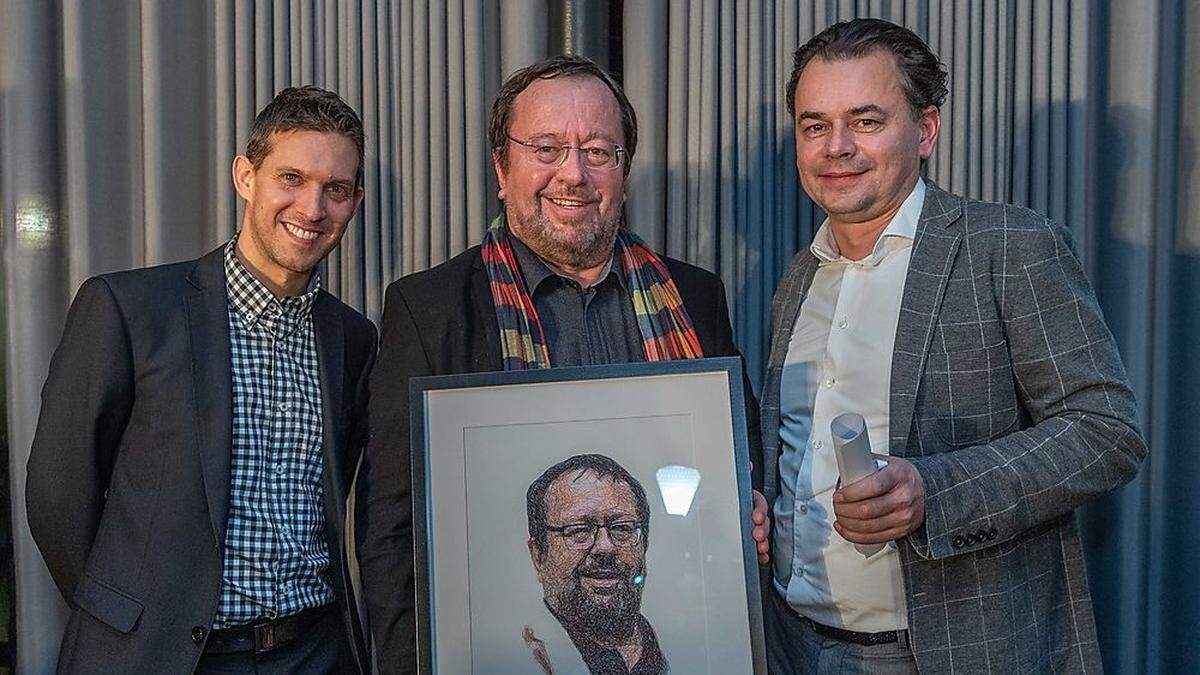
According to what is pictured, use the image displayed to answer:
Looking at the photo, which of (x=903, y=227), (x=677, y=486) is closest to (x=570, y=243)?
(x=677, y=486)

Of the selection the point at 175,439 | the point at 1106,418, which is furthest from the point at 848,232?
the point at 175,439

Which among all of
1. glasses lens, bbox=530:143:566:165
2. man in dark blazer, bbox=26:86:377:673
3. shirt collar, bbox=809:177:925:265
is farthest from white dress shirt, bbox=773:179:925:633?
man in dark blazer, bbox=26:86:377:673

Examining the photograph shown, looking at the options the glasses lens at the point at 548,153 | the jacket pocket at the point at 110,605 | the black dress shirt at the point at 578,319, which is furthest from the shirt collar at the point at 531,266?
the jacket pocket at the point at 110,605

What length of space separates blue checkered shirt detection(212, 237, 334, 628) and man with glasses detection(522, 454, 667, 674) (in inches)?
26.6

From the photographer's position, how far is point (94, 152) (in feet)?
8.85

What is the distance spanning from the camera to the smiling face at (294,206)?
210 cm

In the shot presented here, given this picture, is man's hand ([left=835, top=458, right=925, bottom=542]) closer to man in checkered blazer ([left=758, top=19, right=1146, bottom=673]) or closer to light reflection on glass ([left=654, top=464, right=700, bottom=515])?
man in checkered blazer ([left=758, top=19, right=1146, bottom=673])

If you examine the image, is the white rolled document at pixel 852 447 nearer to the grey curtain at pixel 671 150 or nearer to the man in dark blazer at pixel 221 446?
the man in dark blazer at pixel 221 446

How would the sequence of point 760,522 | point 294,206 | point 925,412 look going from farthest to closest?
point 294,206
point 925,412
point 760,522

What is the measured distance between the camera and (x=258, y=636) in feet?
6.57

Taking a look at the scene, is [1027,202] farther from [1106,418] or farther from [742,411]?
[742,411]

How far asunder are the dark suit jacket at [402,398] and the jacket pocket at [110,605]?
451 millimetres

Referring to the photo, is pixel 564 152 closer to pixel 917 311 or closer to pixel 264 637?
pixel 917 311

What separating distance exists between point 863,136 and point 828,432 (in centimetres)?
58
